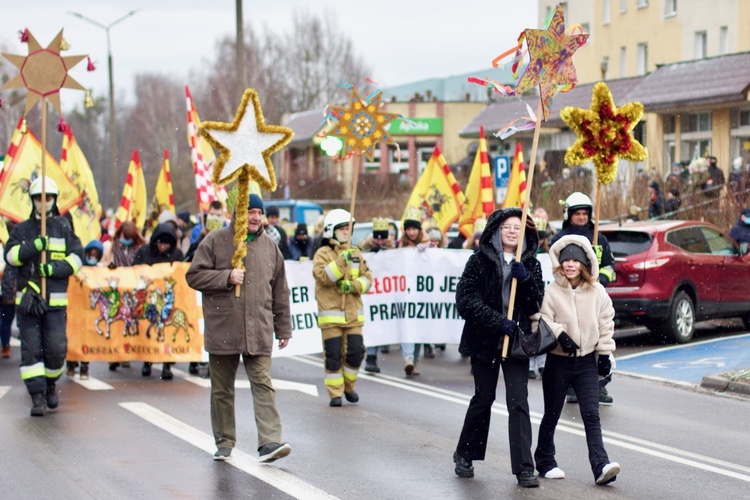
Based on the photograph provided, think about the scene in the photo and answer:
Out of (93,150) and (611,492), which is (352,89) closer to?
(611,492)

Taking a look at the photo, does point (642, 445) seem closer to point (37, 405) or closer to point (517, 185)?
point (37, 405)

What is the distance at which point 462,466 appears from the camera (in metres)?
8.62

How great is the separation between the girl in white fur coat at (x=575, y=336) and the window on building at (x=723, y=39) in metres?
35.9

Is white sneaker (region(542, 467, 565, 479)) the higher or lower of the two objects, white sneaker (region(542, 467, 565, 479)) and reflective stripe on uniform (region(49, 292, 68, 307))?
the lower

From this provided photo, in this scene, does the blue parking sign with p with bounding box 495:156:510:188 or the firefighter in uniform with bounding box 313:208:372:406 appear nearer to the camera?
the firefighter in uniform with bounding box 313:208:372:406

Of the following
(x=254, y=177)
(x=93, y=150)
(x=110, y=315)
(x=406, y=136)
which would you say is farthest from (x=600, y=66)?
(x=93, y=150)

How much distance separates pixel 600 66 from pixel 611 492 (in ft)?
Answer: 148

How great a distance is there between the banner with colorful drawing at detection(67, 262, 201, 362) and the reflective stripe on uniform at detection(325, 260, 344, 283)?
276 centimetres

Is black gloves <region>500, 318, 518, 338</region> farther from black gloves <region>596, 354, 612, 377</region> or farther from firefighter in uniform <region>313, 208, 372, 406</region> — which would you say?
firefighter in uniform <region>313, 208, 372, 406</region>

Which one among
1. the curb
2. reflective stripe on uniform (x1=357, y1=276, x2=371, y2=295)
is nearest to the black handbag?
reflective stripe on uniform (x1=357, y1=276, x2=371, y2=295)

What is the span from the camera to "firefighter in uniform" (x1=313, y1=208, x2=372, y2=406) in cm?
1223

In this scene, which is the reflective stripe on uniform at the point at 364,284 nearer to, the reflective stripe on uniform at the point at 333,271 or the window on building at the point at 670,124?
the reflective stripe on uniform at the point at 333,271

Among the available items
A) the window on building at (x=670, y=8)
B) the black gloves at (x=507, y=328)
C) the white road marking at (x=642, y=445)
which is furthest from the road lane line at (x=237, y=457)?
the window on building at (x=670, y=8)

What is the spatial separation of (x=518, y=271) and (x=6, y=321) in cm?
1000
